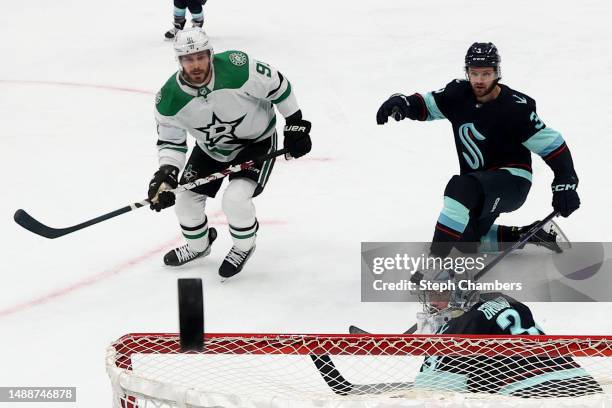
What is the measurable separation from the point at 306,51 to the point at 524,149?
328cm

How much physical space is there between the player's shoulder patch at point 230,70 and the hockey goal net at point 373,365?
1.31 m

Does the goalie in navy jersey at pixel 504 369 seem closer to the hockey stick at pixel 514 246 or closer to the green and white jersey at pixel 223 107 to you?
the hockey stick at pixel 514 246

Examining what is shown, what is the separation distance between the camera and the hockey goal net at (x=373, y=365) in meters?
1.83

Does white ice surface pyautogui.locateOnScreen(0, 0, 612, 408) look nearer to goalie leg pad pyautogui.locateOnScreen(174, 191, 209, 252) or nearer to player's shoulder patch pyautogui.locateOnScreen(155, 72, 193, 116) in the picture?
goalie leg pad pyautogui.locateOnScreen(174, 191, 209, 252)

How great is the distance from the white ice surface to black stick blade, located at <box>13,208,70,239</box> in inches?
Answer: 7.2

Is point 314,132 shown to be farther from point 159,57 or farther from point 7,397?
point 7,397

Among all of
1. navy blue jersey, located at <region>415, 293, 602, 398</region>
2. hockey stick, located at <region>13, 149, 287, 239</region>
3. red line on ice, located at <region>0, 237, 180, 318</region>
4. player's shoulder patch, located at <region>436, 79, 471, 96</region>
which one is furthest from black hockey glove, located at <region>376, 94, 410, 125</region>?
navy blue jersey, located at <region>415, 293, 602, 398</region>

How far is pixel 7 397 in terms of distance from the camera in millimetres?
2824

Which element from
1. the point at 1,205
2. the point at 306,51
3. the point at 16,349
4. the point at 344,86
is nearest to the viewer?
the point at 16,349

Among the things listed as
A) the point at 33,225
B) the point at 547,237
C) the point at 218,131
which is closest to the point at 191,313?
the point at 218,131

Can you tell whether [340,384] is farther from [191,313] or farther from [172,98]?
[172,98]

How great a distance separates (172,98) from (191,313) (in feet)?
5.88

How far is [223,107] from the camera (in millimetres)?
3416

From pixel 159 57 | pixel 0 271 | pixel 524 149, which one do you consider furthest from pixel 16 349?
pixel 159 57
